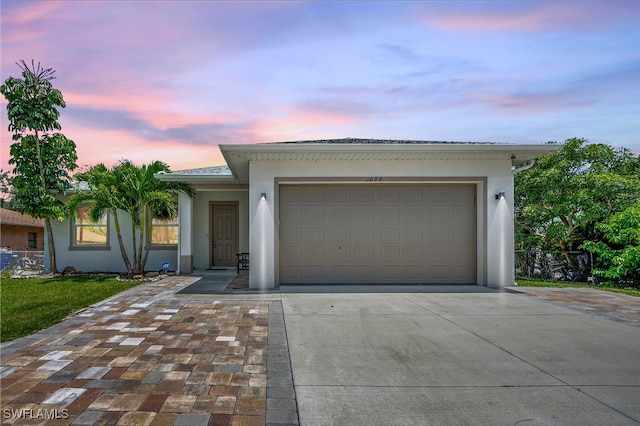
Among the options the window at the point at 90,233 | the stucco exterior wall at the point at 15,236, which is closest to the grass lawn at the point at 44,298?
the window at the point at 90,233

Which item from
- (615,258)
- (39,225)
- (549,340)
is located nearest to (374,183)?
(549,340)

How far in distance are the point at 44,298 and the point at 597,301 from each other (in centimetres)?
1084

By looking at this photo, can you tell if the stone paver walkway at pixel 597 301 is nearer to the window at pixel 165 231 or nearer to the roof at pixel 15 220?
the window at pixel 165 231

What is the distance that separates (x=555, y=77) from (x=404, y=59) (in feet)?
15.7

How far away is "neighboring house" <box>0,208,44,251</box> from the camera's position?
2059cm

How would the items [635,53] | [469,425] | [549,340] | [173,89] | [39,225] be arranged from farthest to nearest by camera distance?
1. [39,225]
2. [173,89]
3. [635,53]
4. [549,340]
5. [469,425]

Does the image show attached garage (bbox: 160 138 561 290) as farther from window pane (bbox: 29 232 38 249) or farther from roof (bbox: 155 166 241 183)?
window pane (bbox: 29 232 38 249)

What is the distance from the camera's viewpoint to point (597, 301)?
6883mm

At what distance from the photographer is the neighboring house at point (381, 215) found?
8023 mm

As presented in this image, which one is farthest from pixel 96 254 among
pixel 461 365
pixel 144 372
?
pixel 461 365

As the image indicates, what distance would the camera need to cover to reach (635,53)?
30.1 ft

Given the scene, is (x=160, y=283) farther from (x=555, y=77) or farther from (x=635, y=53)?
(x=635, y=53)

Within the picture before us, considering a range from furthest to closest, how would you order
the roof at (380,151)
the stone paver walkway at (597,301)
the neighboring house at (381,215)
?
the neighboring house at (381,215) → the roof at (380,151) → the stone paver walkway at (597,301)

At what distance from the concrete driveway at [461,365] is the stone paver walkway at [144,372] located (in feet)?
1.40
